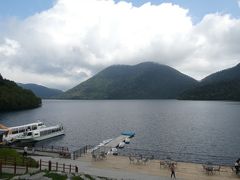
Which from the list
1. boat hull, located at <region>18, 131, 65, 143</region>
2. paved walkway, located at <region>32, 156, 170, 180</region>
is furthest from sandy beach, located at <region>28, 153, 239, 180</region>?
boat hull, located at <region>18, 131, 65, 143</region>

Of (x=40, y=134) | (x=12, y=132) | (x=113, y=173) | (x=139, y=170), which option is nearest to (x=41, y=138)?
(x=40, y=134)

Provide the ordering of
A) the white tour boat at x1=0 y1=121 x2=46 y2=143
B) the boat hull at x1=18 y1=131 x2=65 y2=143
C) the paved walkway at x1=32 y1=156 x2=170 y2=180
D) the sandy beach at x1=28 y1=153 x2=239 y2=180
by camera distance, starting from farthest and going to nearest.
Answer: the boat hull at x1=18 y1=131 x2=65 y2=143
the white tour boat at x1=0 y1=121 x2=46 y2=143
the sandy beach at x1=28 y1=153 x2=239 y2=180
the paved walkway at x1=32 y1=156 x2=170 y2=180

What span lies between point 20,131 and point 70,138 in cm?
1624

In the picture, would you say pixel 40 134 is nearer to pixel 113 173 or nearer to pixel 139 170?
pixel 139 170

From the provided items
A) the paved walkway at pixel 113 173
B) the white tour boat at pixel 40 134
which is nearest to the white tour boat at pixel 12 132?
the white tour boat at pixel 40 134

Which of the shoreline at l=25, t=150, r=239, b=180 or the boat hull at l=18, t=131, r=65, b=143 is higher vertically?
the shoreline at l=25, t=150, r=239, b=180

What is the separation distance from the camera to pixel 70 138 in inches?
3922

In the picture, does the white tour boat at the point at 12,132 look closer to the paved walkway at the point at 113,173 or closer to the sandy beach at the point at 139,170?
the sandy beach at the point at 139,170

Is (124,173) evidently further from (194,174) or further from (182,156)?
(182,156)

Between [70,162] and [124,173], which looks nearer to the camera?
[124,173]

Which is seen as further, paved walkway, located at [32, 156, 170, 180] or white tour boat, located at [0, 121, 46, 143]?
white tour boat, located at [0, 121, 46, 143]

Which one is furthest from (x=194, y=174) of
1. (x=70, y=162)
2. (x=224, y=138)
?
(x=224, y=138)

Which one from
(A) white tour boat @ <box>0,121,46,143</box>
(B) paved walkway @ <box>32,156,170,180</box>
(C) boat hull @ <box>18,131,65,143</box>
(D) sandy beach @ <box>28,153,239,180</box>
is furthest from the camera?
(C) boat hull @ <box>18,131,65,143</box>

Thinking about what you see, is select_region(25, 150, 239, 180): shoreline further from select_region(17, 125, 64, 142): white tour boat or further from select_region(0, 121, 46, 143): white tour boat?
select_region(17, 125, 64, 142): white tour boat
